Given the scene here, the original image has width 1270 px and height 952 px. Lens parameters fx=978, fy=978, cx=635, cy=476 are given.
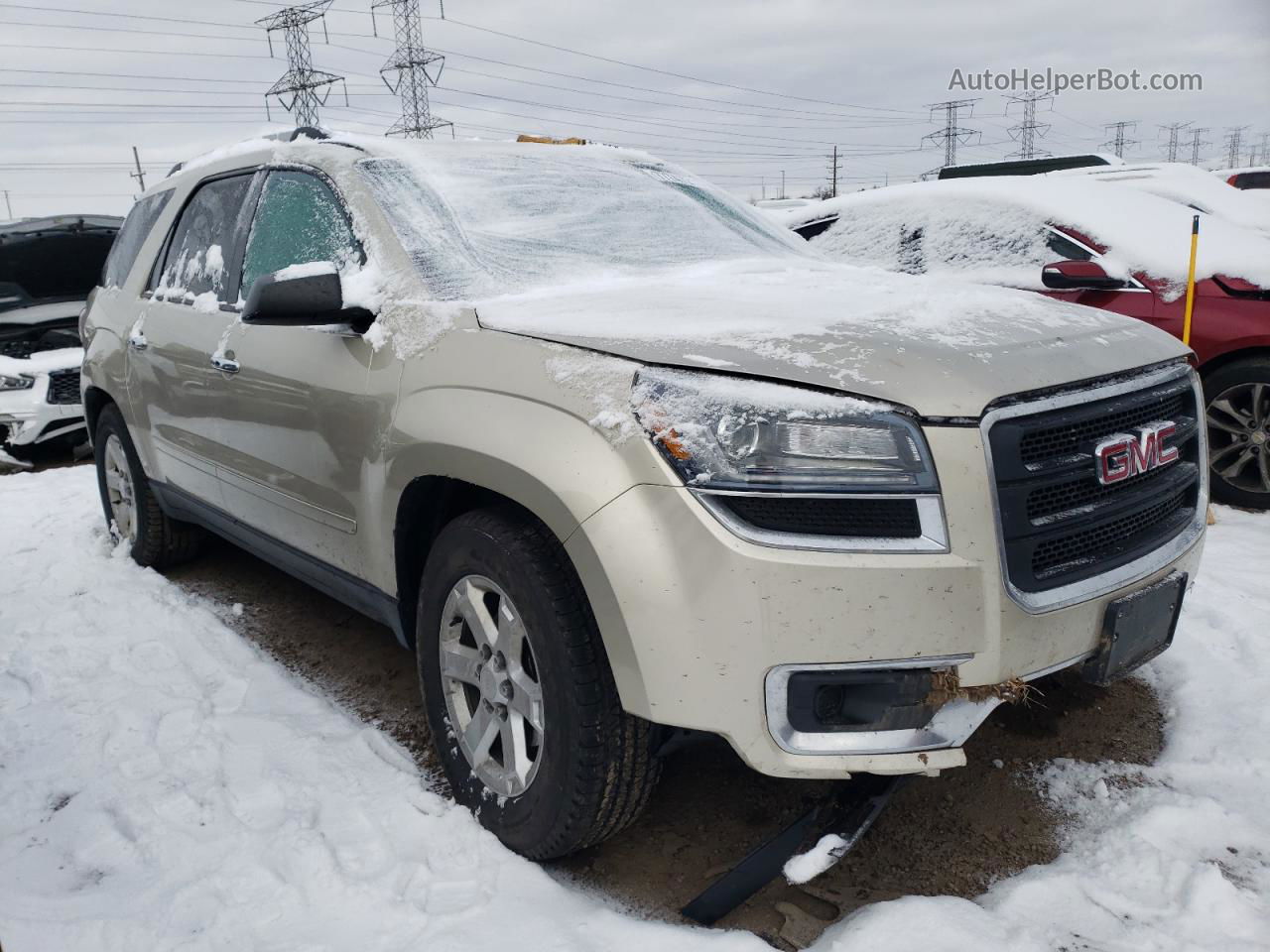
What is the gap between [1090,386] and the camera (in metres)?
2.02

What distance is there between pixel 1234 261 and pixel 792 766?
4445mm

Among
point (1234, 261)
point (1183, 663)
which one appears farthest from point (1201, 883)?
point (1234, 261)

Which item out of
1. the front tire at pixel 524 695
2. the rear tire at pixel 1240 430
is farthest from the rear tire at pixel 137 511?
the rear tire at pixel 1240 430

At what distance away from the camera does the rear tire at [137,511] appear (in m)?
4.45

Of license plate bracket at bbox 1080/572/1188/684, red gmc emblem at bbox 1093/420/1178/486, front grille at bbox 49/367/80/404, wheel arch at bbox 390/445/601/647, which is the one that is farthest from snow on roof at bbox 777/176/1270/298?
front grille at bbox 49/367/80/404

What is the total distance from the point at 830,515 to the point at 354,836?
1458 millimetres

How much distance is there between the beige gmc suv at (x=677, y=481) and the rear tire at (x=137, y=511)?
177 cm

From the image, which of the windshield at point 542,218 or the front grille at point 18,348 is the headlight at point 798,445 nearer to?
the windshield at point 542,218

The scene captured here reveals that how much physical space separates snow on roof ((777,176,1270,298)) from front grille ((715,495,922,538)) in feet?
12.9

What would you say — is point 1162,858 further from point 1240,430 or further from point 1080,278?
point 1240,430

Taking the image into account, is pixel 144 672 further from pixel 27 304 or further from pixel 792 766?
pixel 27 304

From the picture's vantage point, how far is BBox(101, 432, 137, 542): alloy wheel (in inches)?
180

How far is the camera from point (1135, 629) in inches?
81.7

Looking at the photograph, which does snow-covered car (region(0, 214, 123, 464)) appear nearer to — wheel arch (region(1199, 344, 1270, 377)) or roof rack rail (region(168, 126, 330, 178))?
roof rack rail (region(168, 126, 330, 178))
